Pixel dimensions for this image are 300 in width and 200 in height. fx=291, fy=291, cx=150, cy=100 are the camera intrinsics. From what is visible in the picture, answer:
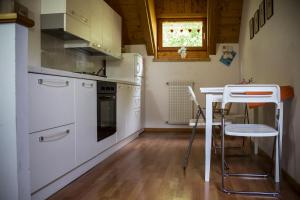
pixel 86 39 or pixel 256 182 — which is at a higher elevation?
pixel 86 39

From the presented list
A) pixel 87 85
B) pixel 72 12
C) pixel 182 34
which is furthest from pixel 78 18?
pixel 182 34

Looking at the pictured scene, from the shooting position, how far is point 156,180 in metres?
2.47

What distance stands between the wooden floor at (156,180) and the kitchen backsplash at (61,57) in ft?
4.09

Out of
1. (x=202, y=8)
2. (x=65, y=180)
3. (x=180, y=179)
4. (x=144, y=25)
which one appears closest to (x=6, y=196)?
(x=65, y=180)

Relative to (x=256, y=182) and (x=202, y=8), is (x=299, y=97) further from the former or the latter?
(x=202, y=8)

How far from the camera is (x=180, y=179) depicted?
2502 millimetres

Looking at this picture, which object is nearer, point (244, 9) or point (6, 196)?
point (6, 196)

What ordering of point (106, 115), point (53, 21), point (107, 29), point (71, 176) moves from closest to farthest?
1. point (71, 176)
2. point (53, 21)
3. point (106, 115)
4. point (107, 29)

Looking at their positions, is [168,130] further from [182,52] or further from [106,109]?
[106,109]

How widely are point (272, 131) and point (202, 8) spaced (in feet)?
11.8

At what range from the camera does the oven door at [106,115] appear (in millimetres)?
3011

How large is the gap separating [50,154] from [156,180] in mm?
933

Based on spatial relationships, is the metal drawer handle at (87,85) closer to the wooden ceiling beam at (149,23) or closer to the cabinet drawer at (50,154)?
the cabinet drawer at (50,154)

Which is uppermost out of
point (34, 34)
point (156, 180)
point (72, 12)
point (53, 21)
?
point (72, 12)
